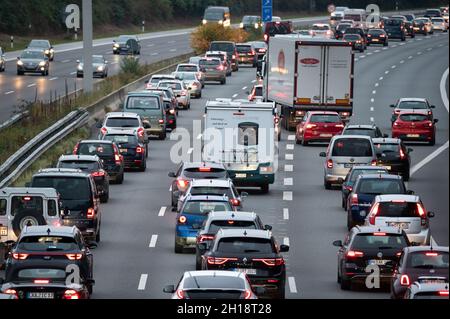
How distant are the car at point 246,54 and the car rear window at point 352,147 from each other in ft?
178

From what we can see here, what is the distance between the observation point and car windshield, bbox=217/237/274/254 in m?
27.3

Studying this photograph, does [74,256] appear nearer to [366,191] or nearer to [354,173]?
[366,191]

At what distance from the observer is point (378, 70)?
96.4 metres

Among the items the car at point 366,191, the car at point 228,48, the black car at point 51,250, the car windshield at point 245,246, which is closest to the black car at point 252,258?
the car windshield at point 245,246

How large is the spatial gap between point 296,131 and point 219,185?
2491 centimetres

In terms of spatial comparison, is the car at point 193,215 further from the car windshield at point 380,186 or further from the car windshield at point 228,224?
the car windshield at point 380,186

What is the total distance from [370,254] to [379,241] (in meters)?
0.36

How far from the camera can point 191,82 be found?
76.4 meters

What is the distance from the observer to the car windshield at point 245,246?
27.3 meters

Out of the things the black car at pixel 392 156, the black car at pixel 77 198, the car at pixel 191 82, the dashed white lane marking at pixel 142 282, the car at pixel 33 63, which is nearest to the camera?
the dashed white lane marking at pixel 142 282

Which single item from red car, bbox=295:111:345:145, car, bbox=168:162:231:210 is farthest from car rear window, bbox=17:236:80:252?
red car, bbox=295:111:345:145

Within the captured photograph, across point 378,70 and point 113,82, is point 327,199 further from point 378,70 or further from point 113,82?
point 378,70
